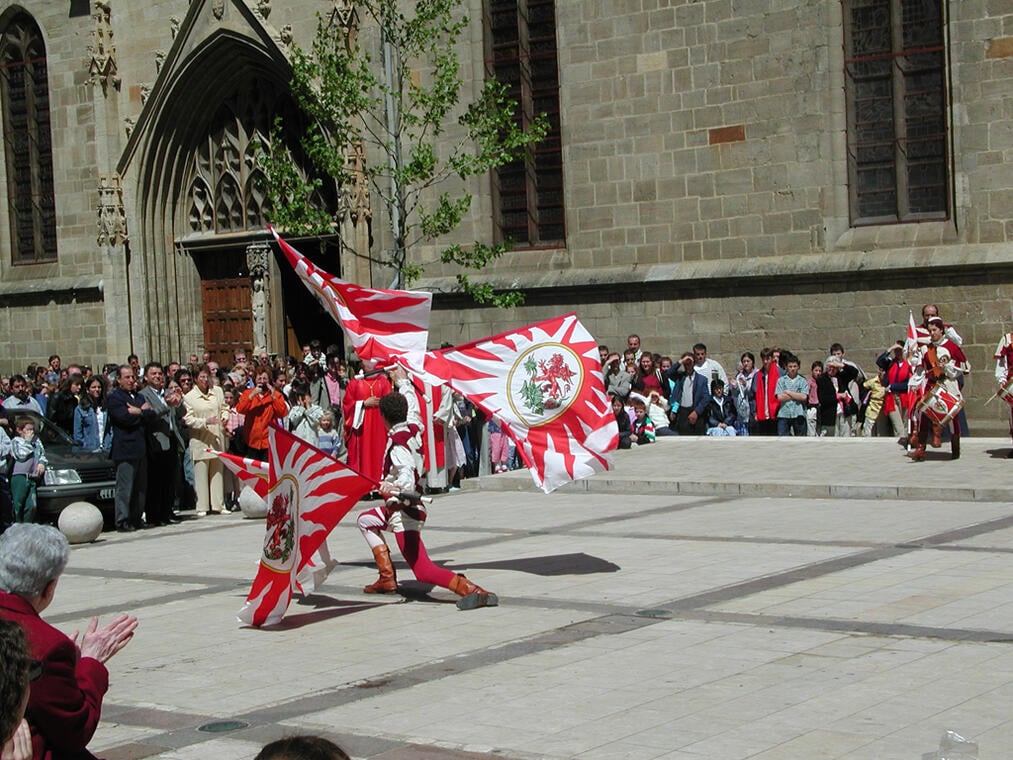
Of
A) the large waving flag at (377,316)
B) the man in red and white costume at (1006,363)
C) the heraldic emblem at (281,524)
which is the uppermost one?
the large waving flag at (377,316)

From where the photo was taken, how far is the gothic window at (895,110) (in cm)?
2203

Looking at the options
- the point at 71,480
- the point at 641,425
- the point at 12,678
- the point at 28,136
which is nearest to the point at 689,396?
the point at 641,425

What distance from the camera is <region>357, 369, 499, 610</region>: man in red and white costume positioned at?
36.1ft

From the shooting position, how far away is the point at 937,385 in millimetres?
17438

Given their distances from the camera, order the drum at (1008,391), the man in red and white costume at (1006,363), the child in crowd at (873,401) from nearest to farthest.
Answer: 1. the drum at (1008,391)
2. the man in red and white costume at (1006,363)
3. the child in crowd at (873,401)

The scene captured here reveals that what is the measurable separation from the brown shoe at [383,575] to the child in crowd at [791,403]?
1037cm

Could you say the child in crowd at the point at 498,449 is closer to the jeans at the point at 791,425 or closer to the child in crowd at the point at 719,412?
the child in crowd at the point at 719,412

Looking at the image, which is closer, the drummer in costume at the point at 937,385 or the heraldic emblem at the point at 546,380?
the heraldic emblem at the point at 546,380

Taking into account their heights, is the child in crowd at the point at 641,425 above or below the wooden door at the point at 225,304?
below

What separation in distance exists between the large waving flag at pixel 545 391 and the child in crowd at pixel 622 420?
889 centimetres

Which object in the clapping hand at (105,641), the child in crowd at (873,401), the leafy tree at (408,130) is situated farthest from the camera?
the leafy tree at (408,130)

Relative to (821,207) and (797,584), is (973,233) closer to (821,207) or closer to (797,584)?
(821,207)

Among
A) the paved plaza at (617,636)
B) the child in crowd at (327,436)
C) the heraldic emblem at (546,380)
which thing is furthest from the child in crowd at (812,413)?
the heraldic emblem at (546,380)

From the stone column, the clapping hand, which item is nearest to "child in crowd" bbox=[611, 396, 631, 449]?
the stone column
